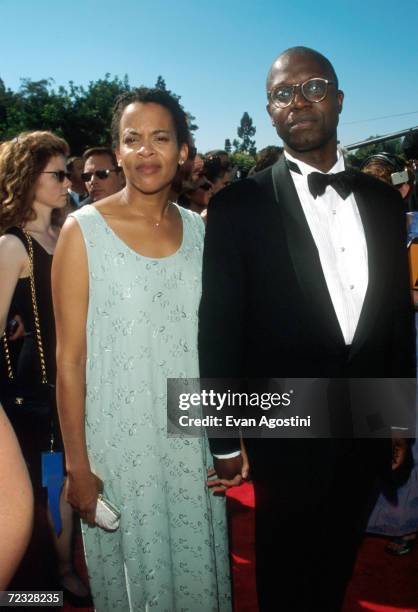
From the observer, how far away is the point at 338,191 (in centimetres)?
192

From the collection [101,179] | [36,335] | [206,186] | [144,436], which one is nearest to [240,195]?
[144,436]

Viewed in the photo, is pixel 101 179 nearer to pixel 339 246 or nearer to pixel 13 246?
pixel 13 246

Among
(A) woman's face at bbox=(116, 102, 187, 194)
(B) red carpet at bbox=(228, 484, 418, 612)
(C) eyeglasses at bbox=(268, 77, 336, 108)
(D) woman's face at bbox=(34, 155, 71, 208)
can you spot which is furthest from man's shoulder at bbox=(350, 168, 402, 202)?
(B) red carpet at bbox=(228, 484, 418, 612)

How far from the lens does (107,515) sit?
1783 mm

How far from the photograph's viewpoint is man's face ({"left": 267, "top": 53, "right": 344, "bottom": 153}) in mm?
1882

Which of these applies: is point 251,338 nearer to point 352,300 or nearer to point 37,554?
point 352,300

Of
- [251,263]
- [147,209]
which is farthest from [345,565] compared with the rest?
[147,209]

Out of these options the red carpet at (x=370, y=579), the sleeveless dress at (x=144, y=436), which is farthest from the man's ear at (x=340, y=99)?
the red carpet at (x=370, y=579)

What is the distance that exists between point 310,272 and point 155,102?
2.73ft

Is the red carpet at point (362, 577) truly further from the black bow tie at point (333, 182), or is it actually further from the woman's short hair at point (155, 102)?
the woman's short hair at point (155, 102)

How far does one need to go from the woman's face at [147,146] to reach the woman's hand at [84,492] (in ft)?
3.39

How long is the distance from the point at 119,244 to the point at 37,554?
199 cm

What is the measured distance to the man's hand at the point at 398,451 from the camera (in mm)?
2109

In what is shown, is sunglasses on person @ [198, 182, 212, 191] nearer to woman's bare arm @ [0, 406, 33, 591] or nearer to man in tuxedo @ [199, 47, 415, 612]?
man in tuxedo @ [199, 47, 415, 612]
